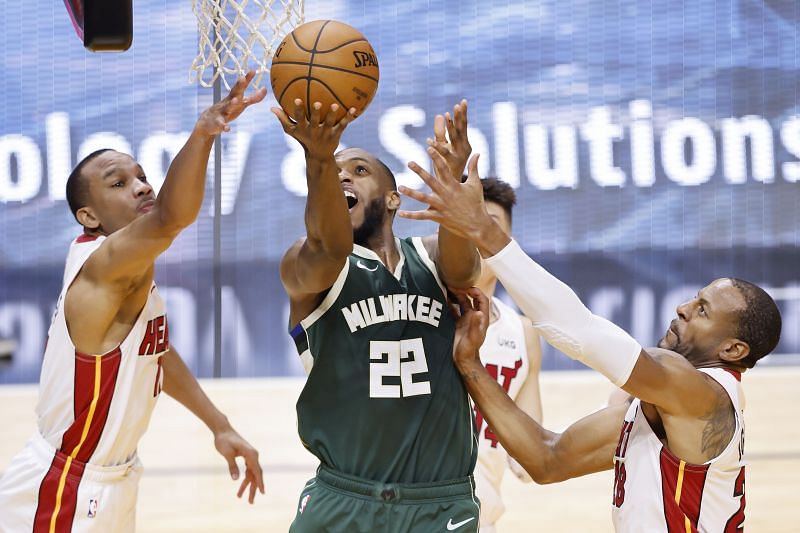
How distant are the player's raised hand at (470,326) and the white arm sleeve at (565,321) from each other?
0.27 meters

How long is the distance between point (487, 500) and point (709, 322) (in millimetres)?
1587

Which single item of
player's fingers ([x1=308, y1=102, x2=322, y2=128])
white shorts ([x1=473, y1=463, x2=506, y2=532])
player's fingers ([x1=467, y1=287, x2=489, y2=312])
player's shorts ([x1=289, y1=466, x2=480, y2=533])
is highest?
player's fingers ([x1=308, y1=102, x2=322, y2=128])

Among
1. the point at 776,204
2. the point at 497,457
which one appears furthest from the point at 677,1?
the point at 497,457

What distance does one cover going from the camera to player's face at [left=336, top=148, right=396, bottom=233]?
9.27 ft

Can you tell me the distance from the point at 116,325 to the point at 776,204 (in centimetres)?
669

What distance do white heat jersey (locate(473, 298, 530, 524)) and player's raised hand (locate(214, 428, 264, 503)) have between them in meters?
0.93

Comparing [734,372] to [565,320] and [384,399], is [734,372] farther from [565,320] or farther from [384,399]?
[384,399]

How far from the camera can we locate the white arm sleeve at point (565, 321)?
2404mm

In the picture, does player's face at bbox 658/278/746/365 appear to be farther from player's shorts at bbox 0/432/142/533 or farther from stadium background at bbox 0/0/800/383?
stadium background at bbox 0/0/800/383

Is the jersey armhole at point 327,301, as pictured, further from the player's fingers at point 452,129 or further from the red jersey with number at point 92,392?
the red jersey with number at point 92,392

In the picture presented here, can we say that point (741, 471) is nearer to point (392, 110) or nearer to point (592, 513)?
point (592, 513)

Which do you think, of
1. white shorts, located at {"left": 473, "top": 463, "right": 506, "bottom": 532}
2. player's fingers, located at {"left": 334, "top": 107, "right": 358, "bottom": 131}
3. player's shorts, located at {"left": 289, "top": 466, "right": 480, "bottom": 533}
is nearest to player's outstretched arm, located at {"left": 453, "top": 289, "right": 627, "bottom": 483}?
player's shorts, located at {"left": 289, "top": 466, "right": 480, "bottom": 533}

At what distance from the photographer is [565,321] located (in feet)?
8.00

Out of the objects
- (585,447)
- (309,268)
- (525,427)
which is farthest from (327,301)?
(585,447)
